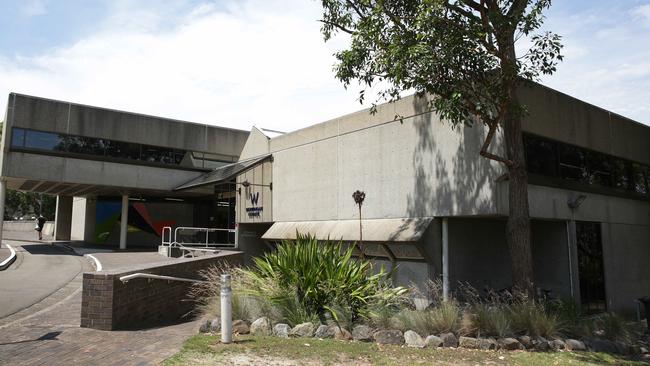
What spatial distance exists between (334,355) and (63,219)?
38548 mm

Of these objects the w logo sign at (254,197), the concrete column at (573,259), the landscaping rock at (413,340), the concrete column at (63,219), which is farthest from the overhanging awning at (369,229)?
the concrete column at (63,219)

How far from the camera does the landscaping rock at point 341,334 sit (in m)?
8.13

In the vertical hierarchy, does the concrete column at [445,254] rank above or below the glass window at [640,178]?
below

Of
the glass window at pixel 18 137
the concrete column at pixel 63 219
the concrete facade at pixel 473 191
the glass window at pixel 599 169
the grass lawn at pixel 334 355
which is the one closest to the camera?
the grass lawn at pixel 334 355

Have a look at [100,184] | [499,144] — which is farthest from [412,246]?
[100,184]

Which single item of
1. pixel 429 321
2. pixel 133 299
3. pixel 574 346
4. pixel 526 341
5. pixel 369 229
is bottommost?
pixel 574 346

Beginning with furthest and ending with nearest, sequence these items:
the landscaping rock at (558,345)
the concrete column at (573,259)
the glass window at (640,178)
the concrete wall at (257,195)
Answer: the concrete wall at (257,195), the glass window at (640,178), the concrete column at (573,259), the landscaping rock at (558,345)

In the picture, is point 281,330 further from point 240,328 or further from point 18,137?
point 18,137

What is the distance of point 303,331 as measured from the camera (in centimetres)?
816

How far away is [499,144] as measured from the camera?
41.0 feet

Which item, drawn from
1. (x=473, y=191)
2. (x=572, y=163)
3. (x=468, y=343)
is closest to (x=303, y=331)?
(x=468, y=343)

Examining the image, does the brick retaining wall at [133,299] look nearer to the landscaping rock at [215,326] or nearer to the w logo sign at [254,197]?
the landscaping rock at [215,326]

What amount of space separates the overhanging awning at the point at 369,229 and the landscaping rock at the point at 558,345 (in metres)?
5.25

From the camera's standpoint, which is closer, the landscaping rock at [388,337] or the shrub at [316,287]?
the landscaping rock at [388,337]
